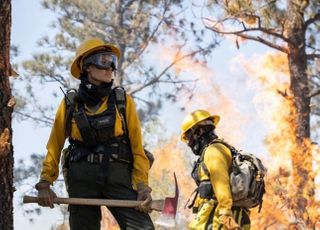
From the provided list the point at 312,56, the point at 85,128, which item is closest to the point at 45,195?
the point at 85,128

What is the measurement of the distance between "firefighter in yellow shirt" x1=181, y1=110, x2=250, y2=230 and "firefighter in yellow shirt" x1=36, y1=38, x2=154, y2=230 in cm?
82

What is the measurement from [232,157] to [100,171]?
1.32m

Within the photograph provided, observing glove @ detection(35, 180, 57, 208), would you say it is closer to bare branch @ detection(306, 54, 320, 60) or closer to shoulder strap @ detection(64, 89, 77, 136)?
shoulder strap @ detection(64, 89, 77, 136)

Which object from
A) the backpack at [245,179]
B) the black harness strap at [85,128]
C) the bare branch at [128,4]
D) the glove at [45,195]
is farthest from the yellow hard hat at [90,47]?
the bare branch at [128,4]

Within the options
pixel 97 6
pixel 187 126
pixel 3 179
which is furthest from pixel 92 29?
pixel 3 179

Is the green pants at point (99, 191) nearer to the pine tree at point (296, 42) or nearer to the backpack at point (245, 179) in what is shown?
the backpack at point (245, 179)

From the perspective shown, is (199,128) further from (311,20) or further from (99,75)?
(311,20)

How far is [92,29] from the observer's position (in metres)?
22.9

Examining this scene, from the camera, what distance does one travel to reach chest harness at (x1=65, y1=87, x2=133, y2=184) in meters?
4.00

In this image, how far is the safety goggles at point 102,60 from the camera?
419 cm

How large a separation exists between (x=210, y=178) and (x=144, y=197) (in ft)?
3.11

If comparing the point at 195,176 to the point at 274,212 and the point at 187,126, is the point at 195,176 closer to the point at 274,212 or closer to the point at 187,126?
the point at 187,126

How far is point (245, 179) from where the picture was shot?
482cm

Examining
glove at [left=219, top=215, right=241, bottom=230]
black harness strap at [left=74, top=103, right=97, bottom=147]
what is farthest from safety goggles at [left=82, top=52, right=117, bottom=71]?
glove at [left=219, top=215, right=241, bottom=230]
